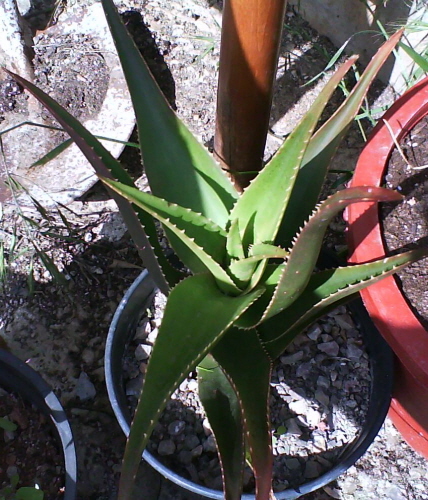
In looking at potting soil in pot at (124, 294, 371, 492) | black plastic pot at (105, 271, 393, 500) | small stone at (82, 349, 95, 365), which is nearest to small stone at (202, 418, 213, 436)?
potting soil in pot at (124, 294, 371, 492)

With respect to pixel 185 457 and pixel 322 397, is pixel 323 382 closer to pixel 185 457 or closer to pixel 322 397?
pixel 322 397

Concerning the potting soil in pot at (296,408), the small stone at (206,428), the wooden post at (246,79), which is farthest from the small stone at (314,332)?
the wooden post at (246,79)

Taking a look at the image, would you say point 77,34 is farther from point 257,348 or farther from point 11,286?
point 257,348

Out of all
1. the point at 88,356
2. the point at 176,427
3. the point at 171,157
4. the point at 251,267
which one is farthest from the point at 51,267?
the point at 251,267

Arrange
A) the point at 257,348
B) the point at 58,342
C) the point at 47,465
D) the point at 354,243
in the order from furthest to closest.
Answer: the point at 58,342, the point at 47,465, the point at 354,243, the point at 257,348

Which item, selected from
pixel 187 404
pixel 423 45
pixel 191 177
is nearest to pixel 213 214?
pixel 191 177
